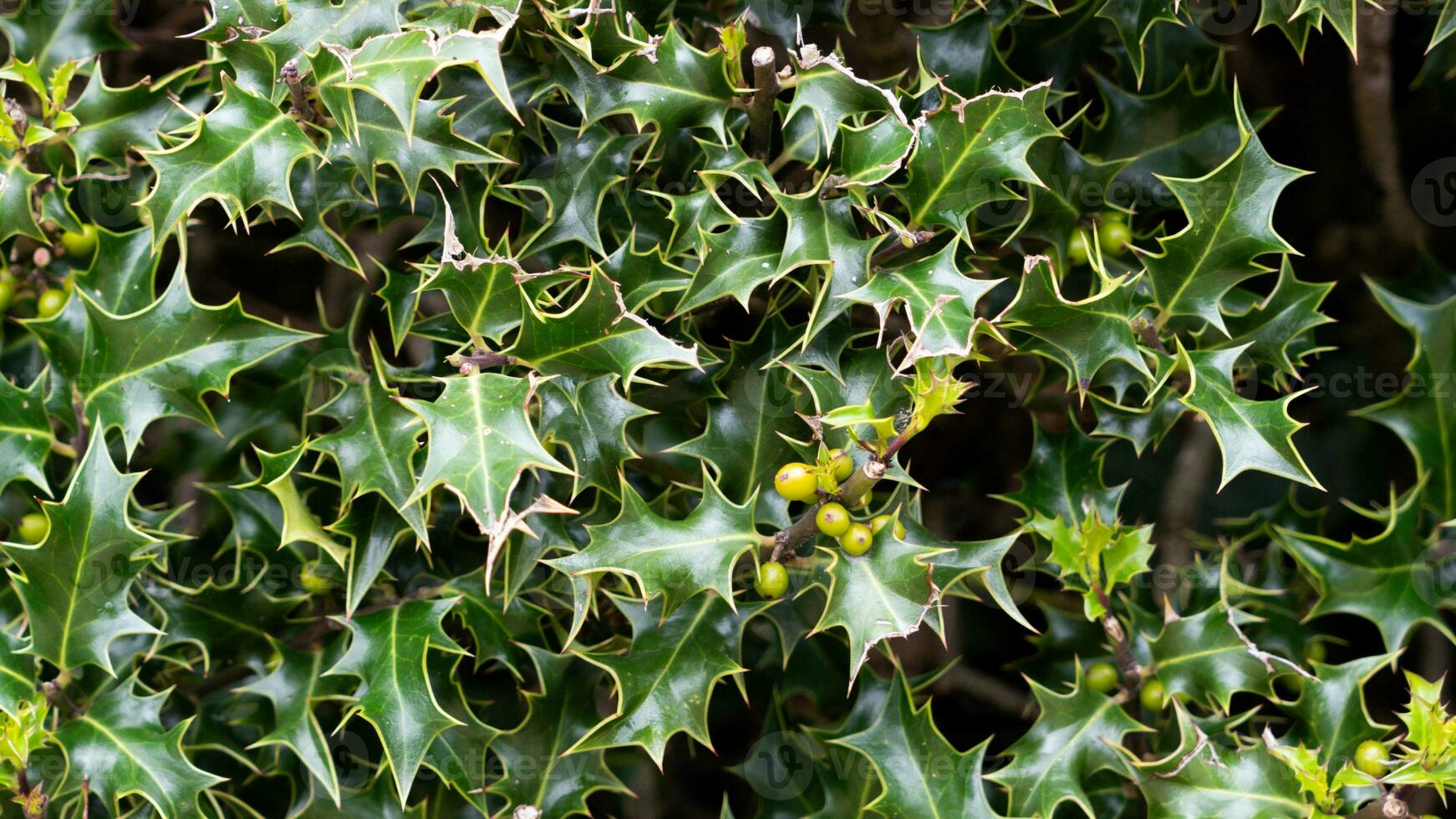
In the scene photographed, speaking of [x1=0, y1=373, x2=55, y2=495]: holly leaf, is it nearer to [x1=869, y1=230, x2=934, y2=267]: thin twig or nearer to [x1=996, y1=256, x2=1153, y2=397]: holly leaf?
[x1=869, y1=230, x2=934, y2=267]: thin twig

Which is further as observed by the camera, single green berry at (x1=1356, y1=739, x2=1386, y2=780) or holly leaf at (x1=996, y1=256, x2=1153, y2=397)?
single green berry at (x1=1356, y1=739, x2=1386, y2=780)

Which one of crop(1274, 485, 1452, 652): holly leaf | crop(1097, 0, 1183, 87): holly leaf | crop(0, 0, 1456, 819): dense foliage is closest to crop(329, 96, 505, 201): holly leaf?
crop(0, 0, 1456, 819): dense foliage

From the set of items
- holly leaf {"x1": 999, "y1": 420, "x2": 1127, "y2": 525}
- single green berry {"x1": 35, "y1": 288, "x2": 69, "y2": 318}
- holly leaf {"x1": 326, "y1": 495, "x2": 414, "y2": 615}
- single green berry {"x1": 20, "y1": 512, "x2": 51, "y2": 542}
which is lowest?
single green berry {"x1": 20, "y1": 512, "x2": 51, "y2": 542}

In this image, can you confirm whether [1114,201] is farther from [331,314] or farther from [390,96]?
[331,314]

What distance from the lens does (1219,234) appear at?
1224 millimetres

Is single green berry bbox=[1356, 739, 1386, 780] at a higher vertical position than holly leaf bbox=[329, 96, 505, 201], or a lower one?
lower

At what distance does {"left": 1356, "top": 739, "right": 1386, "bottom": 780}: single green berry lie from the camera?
3.95 feet

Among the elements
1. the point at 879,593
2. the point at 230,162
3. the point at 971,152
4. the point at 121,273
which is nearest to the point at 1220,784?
the point at 879,593

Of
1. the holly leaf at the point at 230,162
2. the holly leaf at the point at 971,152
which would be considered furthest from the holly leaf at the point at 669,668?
the holly leaf at the point at 230,162

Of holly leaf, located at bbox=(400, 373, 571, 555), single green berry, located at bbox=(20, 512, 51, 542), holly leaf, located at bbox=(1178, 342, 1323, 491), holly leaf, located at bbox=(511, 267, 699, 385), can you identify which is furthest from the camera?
single green berry, located at bbox=(20, 512, 51, 542)

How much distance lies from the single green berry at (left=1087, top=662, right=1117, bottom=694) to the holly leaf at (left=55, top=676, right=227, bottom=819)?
3.44ft

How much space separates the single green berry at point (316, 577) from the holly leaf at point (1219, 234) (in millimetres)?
1040

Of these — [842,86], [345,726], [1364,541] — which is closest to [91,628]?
[345,726]

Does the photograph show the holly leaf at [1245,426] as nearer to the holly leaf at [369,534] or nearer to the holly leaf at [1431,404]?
the holly leaf at [1431,404]
